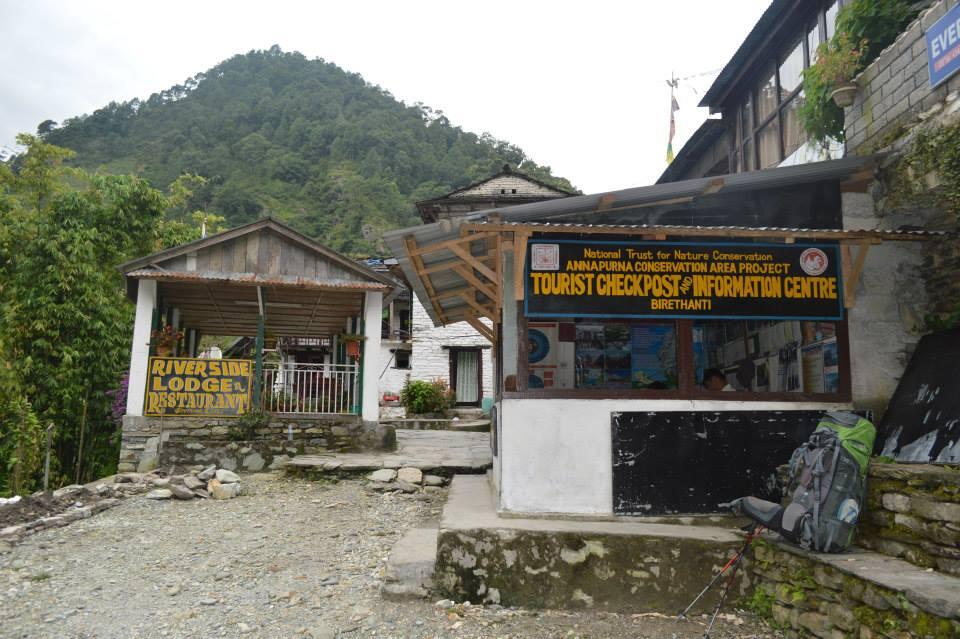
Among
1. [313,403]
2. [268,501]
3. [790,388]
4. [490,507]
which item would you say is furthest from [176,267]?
[790,388]

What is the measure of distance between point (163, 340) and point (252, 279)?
7.06ft

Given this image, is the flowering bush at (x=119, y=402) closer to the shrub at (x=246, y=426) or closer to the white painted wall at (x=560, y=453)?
the shrub at (x=246, y=426)

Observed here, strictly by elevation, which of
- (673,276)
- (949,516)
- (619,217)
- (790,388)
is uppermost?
(619,217)

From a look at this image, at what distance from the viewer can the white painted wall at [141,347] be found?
11.0 metres

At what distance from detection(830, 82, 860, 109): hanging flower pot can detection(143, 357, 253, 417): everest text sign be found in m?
9.72

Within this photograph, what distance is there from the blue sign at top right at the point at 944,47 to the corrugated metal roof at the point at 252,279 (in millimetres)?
8434

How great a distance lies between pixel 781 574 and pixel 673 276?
2.71 meters

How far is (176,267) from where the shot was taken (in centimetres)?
1154

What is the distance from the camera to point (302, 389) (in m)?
12.1

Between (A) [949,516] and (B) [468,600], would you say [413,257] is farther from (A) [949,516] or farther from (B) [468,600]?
(A) [949,516]

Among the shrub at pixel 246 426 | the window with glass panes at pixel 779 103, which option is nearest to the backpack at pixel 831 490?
the window with glass panes at pixel 779 103

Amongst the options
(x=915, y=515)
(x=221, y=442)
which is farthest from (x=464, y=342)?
(x=915, y=515)

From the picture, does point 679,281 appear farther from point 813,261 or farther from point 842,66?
point 842,66

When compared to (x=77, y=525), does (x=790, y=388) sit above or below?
above
